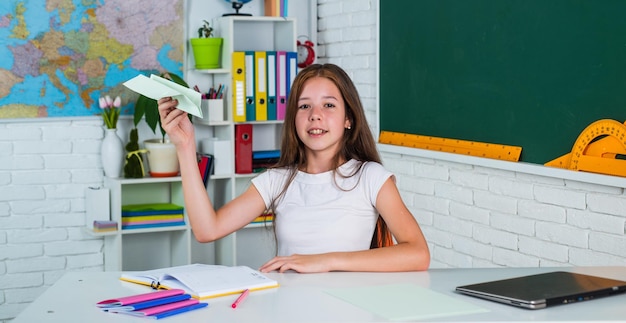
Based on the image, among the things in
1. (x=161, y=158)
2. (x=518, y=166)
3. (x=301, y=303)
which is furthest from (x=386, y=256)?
(x=161, y=158)

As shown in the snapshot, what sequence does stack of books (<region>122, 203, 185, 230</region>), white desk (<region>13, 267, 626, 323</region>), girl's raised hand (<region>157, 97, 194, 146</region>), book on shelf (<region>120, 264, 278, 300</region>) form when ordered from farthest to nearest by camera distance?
1. stack of books (<region>122, 203, 185, 230</region>)
2. girl's raised hand (<region>157, 97, 194, 146</region>)
3. book on shelf (<region>120, 264, 278, 300</region>)
4. white desk (<region>13, 267, 626, 323</region>)

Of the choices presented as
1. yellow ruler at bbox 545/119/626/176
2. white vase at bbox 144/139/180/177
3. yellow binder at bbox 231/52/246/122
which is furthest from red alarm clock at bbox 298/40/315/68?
yellow ruler at bbox 545/119/626/176

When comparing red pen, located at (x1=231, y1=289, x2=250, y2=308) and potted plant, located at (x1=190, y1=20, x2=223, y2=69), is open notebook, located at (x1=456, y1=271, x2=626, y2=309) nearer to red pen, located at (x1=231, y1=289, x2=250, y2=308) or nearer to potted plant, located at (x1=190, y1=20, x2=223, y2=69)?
red pen, located at (x1=231, y1=289, x2=250, y2=308)

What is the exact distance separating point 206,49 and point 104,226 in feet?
3.22

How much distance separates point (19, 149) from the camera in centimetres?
402

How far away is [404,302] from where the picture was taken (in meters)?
1.71

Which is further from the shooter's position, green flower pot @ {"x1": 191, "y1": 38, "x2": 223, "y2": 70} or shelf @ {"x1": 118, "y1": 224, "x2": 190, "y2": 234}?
green flower pot @ {"x1": 191, "y1": 38, "x2": 223, "y2": 70}

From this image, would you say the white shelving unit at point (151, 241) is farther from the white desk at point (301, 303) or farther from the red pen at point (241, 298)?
the red pen at point (241, 298)

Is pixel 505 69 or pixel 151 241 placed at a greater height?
pixel 505 69

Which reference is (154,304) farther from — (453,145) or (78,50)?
(78,50)

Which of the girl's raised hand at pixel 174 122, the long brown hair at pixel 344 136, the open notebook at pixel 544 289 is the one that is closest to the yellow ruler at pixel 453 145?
the long brown hair at pixel 344 136

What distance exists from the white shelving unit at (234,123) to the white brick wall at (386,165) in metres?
0.29

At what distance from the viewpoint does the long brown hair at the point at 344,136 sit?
245 centimetres

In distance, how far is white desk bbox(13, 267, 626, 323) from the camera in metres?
1.60
